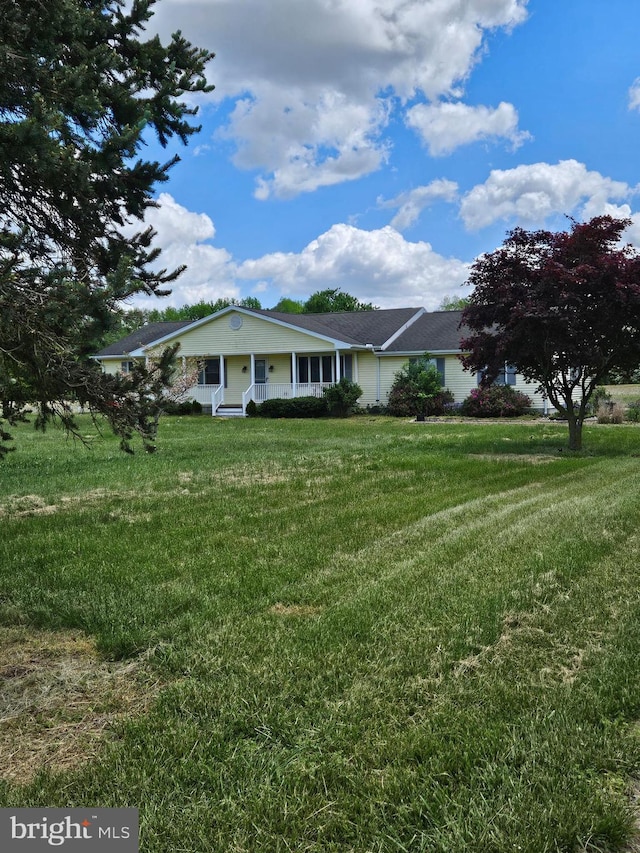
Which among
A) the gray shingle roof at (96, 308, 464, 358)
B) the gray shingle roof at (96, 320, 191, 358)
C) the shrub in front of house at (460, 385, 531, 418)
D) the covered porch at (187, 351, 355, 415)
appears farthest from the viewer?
the gray shingle roof at (96, 320, 191, 358)

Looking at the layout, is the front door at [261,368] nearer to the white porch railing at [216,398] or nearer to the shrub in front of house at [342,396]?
the white porch railing at [216,398]

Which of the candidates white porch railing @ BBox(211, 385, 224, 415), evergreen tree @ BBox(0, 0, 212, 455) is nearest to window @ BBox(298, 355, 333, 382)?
white porch railing @ BBox(211, 385, 224, 415)

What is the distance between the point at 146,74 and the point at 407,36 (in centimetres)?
1025

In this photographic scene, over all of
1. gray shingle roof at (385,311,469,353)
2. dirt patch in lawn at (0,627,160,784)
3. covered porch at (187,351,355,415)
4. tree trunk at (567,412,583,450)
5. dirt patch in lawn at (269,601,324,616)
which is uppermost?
gray shingle roof at (385,311,469,353)

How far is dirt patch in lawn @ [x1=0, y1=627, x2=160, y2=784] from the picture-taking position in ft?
8.10

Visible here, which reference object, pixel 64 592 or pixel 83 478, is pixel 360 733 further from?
pixel 83 478

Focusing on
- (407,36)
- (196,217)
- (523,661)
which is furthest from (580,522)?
(196,217)

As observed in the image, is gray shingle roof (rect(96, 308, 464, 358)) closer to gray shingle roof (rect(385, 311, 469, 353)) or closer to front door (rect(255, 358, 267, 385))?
gray shingle roof (rect(385, 311, 469, 353))

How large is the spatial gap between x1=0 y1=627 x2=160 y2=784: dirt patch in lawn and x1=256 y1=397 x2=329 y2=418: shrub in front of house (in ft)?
70.2

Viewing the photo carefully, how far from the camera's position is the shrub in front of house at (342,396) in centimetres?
2431

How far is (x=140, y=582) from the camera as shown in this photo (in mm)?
4445

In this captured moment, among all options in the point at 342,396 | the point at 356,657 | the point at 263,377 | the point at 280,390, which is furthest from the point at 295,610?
the point at 263,377

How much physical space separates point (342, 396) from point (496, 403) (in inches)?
234

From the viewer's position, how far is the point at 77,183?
131 inches
